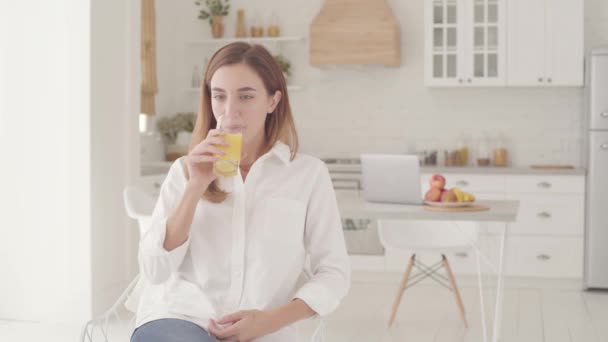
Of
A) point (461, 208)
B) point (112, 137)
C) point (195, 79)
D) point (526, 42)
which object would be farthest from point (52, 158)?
point (526, 42)

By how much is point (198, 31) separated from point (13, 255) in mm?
3004

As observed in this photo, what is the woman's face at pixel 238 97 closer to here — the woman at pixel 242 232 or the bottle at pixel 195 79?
the woman at pixel 242 232

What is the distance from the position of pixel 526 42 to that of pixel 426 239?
7.37ft

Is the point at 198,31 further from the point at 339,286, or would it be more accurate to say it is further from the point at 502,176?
the point at 339,286

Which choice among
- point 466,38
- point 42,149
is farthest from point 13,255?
point 466,38

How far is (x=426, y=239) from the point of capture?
452 cm

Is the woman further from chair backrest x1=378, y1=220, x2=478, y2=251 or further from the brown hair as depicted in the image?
chair backrest x1=378, y1=220, x2=478, y2=251

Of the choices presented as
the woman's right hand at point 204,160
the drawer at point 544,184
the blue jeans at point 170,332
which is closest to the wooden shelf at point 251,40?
the drawer at point 544,184

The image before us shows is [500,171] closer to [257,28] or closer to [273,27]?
[273,27]

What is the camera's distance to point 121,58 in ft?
15.9

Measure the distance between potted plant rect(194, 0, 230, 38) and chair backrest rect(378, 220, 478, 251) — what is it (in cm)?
298

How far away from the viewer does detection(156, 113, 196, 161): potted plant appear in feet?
21.9

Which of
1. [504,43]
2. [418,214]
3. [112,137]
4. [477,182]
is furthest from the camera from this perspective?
[504,43]

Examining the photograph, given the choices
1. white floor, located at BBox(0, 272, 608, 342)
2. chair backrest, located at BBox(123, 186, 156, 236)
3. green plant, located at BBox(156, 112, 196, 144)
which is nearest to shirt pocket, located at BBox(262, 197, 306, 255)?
chair backrest, located at BBox(123, 186, 156, 236)
